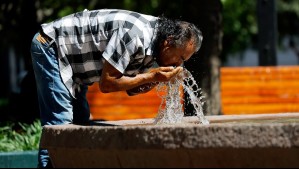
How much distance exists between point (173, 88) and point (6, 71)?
25218mm

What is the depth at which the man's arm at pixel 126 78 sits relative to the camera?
16.5ft

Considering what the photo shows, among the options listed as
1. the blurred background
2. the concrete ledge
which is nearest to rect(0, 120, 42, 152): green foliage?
the concrete ledge

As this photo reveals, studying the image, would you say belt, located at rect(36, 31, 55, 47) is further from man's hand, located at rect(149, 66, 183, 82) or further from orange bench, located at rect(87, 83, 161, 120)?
orange bench, located at rect(87, 83, 161, 120)

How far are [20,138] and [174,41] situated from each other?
11.1ft

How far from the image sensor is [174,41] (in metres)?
5.18

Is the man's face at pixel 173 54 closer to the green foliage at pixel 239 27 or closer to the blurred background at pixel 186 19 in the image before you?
the blurred background at pixel 186 19

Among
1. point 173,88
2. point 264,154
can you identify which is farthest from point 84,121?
point 264,154

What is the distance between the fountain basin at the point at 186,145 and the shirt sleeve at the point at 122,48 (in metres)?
0.66

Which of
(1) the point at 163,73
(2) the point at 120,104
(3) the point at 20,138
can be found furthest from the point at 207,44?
(1) the point at 163,73

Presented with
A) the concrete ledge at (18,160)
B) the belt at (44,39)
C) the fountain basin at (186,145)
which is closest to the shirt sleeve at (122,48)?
the belt at (44,39)

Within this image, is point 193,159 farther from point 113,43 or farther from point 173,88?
point 173,88

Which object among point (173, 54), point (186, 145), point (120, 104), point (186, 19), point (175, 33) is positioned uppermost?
point (175, 33)

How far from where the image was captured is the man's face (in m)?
5.21

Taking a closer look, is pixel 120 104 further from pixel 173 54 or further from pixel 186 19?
pixel 173 54
